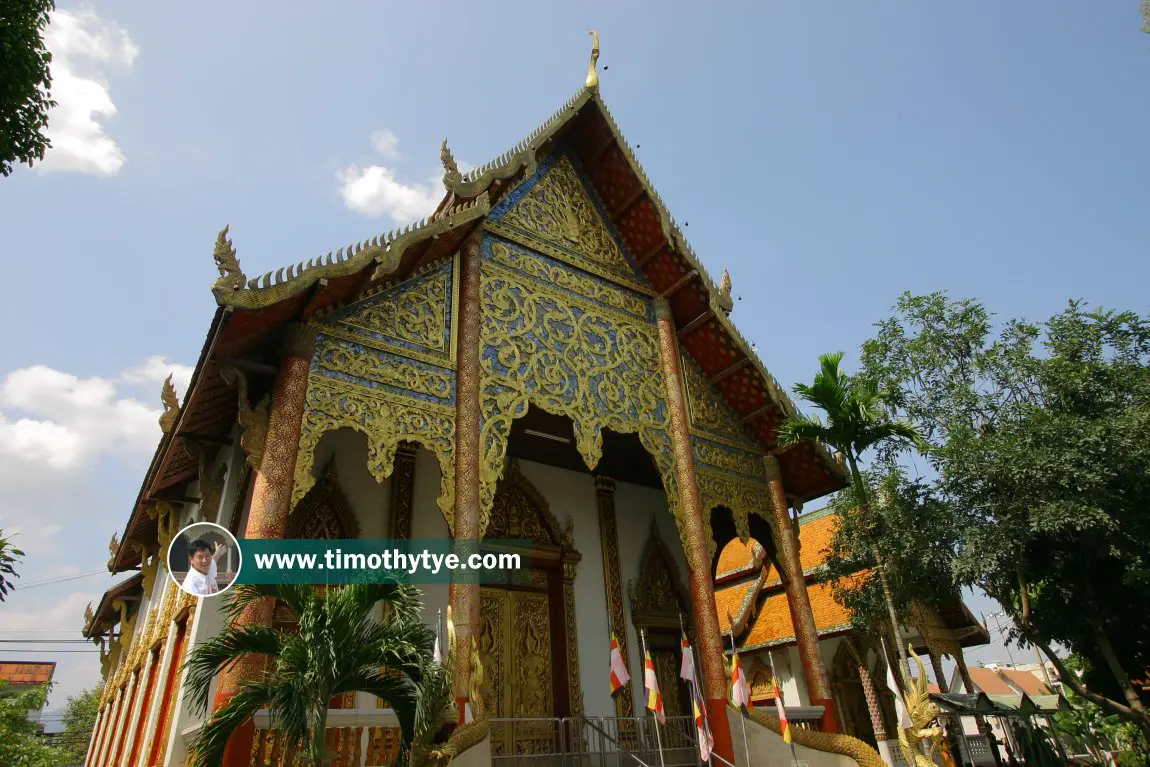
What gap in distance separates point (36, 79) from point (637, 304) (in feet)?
21.7

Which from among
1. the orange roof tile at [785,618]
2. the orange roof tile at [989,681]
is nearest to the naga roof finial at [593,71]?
the orange roof tile at [785,618]

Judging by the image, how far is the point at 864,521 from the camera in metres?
8.80

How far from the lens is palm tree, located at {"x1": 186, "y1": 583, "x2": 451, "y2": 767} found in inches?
170

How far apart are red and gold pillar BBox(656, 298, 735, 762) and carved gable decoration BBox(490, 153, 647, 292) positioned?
2.98ft

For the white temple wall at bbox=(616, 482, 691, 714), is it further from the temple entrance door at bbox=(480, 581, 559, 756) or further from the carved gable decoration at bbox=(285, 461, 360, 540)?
the carved gable decoration at bbox=(285, 461, 360, 540)

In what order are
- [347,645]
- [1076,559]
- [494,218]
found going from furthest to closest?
[1076,559]
[494,218]
[347,645]

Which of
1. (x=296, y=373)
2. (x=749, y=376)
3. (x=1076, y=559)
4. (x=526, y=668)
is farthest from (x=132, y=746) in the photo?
(x=1076, y=559)

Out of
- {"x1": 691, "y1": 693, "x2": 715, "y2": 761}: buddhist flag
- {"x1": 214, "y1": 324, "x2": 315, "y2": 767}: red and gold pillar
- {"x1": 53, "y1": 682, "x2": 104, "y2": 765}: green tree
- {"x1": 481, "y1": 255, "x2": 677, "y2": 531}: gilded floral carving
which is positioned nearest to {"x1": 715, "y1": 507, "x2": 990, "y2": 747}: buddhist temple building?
{"x1": 481, "y1": 255, "x2": 677, "y2": 531}: gilded floral carving

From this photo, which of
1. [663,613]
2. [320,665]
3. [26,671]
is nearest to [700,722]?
[663,613]

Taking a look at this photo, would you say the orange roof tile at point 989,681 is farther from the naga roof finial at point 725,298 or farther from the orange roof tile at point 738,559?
the naga roof finial at point 725,298

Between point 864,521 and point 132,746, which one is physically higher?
point 864,521

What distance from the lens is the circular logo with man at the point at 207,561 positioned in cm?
578

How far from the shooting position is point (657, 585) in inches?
429

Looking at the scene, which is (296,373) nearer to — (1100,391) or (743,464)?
(743,464)
